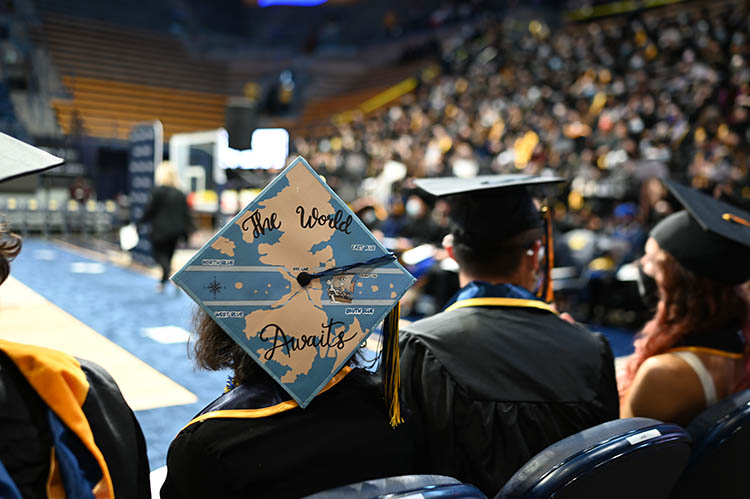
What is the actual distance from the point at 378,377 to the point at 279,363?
232 mm

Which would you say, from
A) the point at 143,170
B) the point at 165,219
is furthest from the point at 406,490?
the point at 143,170

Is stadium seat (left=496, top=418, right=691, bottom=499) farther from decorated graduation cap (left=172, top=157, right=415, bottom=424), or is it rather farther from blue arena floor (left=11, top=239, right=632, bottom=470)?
blue arena floor (left=11, top=239, right=632, bottom=470)

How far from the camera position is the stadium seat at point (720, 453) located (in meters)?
1.32

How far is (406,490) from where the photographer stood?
85 cm

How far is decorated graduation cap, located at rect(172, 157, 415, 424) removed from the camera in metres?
1.05

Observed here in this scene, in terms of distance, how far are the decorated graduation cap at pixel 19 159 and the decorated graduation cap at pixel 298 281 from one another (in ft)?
0.85

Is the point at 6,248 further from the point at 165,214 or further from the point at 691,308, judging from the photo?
the point at 165,214

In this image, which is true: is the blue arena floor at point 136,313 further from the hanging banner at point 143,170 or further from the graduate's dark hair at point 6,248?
the graduate's dark hair at point 6,248

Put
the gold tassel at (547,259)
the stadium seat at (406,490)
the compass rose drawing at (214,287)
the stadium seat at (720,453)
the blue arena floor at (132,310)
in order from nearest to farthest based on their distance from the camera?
the stadium seat at (406,490) → the compass rose drawing at (214,287) → the stadium seat at (720,453) → the gold tassel at (547,259) → the blue arena floor at (132,310)

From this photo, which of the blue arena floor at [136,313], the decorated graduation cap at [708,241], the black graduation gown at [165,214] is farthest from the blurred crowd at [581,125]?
the black graduation gown at [165,214]

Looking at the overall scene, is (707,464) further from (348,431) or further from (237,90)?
(237,90)

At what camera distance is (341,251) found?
113 centimetres

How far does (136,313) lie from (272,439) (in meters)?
5.54

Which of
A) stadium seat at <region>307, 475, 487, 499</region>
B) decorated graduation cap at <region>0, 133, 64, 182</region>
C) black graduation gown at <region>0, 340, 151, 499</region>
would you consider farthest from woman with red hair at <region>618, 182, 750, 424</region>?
decorated graduation cap at <region>0, 133, 64, 182</region>
